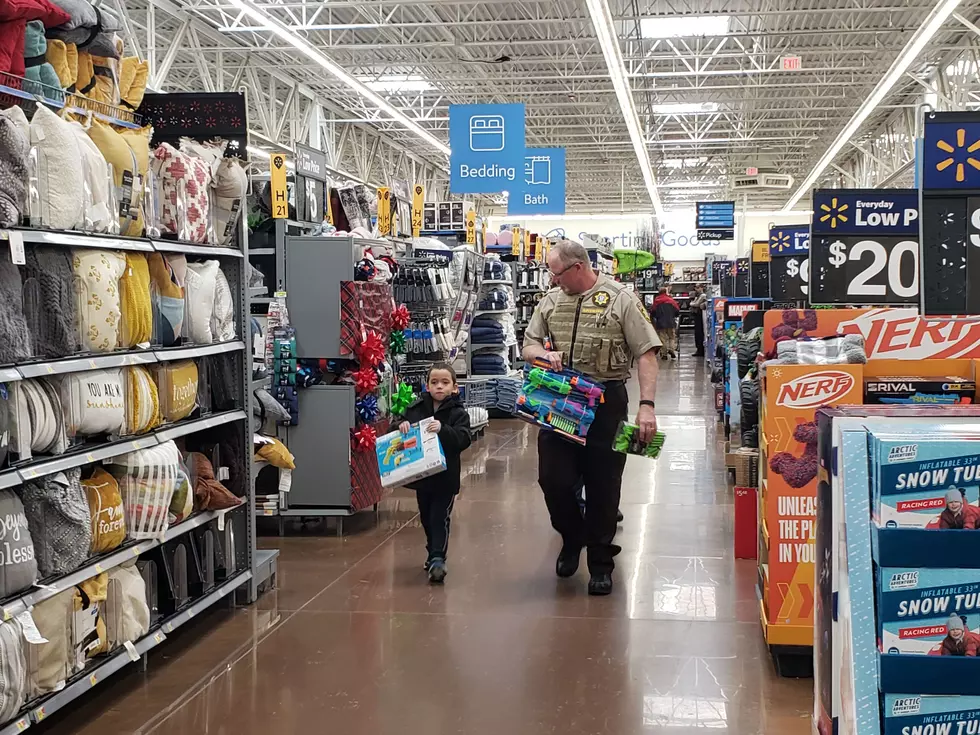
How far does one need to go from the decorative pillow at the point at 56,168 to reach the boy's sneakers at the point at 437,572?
2695 millimetres

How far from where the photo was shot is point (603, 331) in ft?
16.0

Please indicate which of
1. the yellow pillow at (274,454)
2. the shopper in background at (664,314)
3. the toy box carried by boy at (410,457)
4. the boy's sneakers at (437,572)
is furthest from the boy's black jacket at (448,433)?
the shopper in background at (664,314)

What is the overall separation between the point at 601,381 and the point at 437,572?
134 cm

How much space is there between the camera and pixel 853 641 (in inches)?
51.9

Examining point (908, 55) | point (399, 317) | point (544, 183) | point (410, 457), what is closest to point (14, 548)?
point (410, 457)

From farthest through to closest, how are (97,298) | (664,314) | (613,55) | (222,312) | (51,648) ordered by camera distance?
(664,314)
(613,55)
(222,312)
(97,298)
(51,648)

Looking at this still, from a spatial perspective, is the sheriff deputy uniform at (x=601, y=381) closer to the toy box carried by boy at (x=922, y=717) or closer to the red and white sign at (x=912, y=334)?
the red and white sign at (x=912, y=334)

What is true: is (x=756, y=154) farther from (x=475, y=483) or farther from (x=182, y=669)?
(x=182, y=669)

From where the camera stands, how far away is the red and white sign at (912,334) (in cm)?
361

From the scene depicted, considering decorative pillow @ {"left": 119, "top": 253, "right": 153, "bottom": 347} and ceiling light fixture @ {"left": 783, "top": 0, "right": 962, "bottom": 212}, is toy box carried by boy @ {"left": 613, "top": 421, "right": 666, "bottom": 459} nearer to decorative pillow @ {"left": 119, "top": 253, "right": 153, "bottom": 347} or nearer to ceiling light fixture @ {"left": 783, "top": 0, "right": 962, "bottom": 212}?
decorative pillow @ {"left": 119, "top": 253, "right": 153, "bottom": 347}

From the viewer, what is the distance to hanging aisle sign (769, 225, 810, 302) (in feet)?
25.2

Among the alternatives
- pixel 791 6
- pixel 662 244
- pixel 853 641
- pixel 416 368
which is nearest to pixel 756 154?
pixel 662 244

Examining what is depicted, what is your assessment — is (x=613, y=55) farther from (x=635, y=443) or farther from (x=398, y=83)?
(x=635, y=443)

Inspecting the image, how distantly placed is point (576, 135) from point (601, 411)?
22772 millimetres
